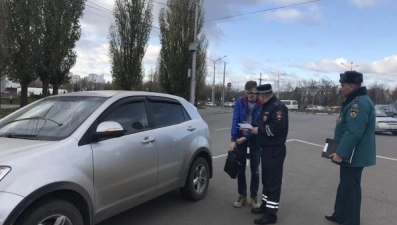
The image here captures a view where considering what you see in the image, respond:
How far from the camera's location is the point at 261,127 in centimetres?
511

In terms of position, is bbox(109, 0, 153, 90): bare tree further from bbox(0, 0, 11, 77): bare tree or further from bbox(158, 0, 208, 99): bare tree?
bbox(0, 0, 11, 77): bare tree

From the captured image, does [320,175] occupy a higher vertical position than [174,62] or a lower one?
lower

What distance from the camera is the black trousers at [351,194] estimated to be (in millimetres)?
4883

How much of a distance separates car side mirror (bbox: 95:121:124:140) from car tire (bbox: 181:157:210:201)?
6.48ft

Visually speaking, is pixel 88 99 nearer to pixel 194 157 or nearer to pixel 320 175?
pixel 194 157

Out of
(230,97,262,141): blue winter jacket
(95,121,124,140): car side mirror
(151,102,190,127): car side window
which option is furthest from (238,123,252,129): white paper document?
(95,121,124,140): car side mirror

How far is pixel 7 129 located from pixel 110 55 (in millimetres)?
26741

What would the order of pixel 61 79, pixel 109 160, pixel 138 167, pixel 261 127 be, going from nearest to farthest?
pixel 109 160 → pixel 138 167 → pixel 261 127 → pixel 61 79

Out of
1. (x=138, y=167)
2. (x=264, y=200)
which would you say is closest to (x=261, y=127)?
(x=264, y=200)

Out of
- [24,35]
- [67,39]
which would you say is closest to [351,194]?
[24,35]

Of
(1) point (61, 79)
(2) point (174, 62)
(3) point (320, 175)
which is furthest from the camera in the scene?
(2) point (174, 62)

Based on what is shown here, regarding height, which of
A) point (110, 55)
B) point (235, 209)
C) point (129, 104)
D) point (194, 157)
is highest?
point (110, 55)

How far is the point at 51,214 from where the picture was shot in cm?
341

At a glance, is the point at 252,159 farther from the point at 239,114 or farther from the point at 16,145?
the point at 16,145
